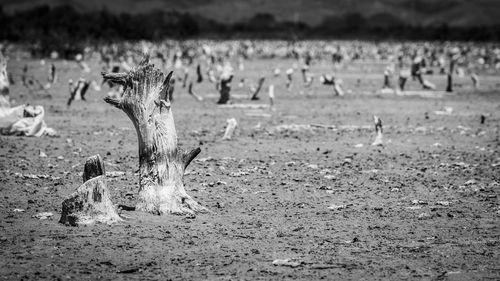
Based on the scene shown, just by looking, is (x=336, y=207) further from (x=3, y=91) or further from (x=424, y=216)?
(x=3, y=91)

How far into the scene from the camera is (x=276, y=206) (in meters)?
11.5

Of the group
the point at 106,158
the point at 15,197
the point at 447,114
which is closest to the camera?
the point at 15,197

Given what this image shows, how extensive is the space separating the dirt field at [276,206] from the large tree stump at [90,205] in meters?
0.17

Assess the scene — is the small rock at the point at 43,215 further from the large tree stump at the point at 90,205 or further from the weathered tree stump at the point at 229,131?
the weathered tree stump at the point at 229,131

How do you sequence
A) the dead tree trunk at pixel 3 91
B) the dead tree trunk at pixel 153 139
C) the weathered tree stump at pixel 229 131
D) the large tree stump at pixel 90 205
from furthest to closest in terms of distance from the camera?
the weathered tree stump at pixel 229 131 < the dead tree trunk at pixel 3 91 < the dead tree trunk at pixel 153 139 < the large tree stump at pixel 90 205

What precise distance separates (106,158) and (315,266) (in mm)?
8071

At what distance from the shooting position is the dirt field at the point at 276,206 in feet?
27.8

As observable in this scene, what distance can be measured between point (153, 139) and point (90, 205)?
1.26m

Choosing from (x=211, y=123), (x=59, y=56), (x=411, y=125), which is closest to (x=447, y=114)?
(x=411, y=125)

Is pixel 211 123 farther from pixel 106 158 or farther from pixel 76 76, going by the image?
pixel 76 76

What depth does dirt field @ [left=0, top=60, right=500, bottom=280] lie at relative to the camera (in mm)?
8461

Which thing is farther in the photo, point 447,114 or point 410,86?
point 410,86

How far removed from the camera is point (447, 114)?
25.9 meters

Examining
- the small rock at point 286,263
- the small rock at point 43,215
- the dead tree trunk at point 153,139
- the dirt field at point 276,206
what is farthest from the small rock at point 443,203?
the small rock at point 43,215
